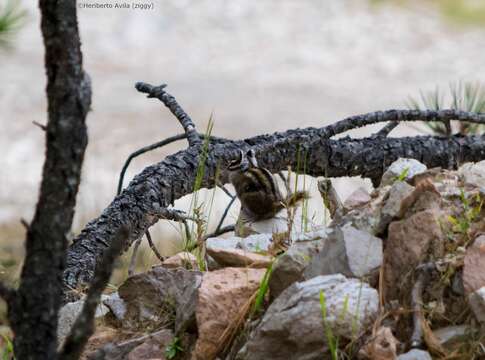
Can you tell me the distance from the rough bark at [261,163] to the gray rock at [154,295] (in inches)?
14.8

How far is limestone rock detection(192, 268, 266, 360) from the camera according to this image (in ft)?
5.81

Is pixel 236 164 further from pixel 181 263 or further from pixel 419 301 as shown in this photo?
pixel 419 301

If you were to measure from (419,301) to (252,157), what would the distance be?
115 cm

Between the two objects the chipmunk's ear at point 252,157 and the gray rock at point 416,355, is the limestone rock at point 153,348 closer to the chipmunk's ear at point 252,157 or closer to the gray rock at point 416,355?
the gray rock at point 416,355

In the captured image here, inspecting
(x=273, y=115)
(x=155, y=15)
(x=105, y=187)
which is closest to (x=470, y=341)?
(x=105, y=187)

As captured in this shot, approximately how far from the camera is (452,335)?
162 cm

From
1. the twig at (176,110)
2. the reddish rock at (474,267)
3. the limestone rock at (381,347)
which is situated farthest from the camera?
the twig at (176,110)

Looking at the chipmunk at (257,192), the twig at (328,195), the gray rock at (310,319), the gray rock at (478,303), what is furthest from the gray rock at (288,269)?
the chipmunk at (257,192)

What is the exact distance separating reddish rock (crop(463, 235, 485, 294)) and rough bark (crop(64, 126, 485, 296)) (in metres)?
1.02

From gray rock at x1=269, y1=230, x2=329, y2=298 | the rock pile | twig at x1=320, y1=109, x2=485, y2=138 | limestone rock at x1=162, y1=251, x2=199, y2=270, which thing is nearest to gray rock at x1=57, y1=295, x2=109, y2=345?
the rock pile

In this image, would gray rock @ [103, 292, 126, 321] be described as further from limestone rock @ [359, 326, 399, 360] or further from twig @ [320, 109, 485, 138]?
twig @ [320, 109, 485, 138]

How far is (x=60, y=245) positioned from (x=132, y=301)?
22.9 inches

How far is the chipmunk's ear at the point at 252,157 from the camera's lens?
2.63 metres

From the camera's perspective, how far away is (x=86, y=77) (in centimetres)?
148
